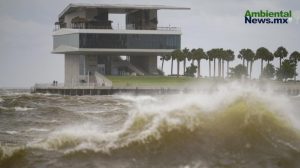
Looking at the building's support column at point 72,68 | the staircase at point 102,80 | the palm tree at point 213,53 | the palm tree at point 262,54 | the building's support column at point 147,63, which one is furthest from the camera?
the building's support column at point 147,63

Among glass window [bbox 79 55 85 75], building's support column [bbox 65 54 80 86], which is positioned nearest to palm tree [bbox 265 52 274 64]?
glass window [bbox 79 55 85 75]

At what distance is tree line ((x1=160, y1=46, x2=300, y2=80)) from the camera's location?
133125 mm

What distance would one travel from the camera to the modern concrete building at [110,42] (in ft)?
433

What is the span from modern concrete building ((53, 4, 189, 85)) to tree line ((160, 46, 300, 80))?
156 inches

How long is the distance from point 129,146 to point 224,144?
107 inches

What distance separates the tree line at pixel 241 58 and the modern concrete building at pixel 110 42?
3.96 m

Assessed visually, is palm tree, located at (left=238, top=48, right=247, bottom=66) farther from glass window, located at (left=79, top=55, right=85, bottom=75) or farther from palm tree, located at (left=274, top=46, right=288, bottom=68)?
glass window, located at (left=79, top=55, right=85, bottom=75)

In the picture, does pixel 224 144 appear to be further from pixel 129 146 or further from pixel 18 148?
pixel 18 148

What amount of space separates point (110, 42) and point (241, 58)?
30.2 metres

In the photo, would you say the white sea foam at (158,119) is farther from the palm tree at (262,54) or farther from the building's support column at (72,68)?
the building's support column at (72,68)

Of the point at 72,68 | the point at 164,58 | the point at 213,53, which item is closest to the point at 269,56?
the point at 213,53

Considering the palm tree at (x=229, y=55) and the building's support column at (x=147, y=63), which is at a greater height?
the palm tree at (x=229, y=55)

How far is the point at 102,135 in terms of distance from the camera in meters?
17.4

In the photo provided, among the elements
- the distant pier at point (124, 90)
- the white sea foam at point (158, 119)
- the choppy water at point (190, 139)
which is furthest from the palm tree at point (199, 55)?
the choppy water at point (190, 139)
